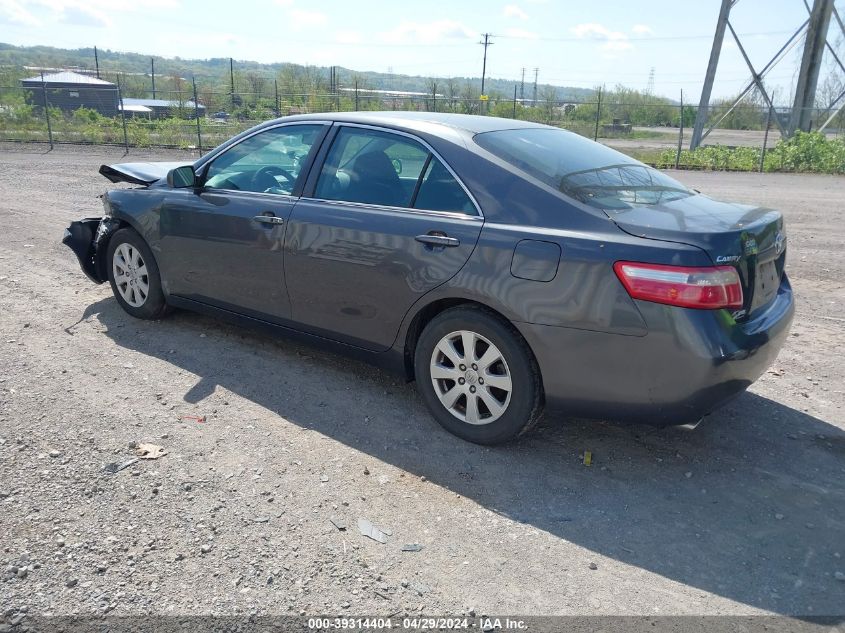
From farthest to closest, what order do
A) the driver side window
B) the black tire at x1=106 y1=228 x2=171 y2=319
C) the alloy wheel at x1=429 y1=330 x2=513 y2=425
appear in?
the black tire at x1=106 y1=228 x2=171 y2=319
the driver side window
the alloy wheel at x1=429 y1=330 x2=513 y2=425

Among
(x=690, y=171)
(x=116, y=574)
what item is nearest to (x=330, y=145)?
(x=116, y=574)

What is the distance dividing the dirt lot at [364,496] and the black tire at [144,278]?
0.35 meters

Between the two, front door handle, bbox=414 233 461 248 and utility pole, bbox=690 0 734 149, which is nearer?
front door handle, bbox=414 233 461 248

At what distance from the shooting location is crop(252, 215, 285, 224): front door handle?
463 cm

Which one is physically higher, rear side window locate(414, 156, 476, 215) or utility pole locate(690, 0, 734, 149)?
utility pole locate(690, 0, 734, 149)

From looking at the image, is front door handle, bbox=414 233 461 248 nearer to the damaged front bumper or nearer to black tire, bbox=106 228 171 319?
black tire, bbox=106 228 171 319

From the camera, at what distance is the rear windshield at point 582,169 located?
380 cm

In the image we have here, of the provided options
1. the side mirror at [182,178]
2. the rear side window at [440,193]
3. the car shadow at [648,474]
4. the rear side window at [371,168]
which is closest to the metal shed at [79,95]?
the side mirror at [182,178]

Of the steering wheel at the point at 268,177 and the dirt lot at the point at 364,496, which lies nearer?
the dirt lot at the point at 364,496

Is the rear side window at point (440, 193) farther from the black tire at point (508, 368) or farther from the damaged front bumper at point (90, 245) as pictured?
the damaged front bumper at point (90, 245)

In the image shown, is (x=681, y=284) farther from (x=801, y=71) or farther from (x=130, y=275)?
(x=801, y=71)

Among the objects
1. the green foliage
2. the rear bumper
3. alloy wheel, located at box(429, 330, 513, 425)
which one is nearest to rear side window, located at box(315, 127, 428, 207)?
alloy wheel, located at box(429, 330, 513, 425)

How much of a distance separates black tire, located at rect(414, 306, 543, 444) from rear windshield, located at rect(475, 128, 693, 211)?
795mm

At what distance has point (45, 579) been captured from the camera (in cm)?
286
